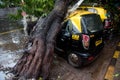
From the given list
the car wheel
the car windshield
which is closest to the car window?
the car windshield

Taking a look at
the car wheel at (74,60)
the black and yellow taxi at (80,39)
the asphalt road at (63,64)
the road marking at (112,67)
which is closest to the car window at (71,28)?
the black and yellow taxi at (80,39)

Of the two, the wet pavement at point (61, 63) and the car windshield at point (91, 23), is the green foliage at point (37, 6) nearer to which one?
the wet pavement at point (61, 63)

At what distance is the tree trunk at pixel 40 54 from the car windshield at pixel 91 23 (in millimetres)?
971

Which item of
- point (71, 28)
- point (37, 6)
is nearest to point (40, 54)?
point (71, 28)

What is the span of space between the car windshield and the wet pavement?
54.8 inches

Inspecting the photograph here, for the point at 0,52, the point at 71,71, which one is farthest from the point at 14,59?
the point at 71,71

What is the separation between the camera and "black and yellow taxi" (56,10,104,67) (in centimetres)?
666

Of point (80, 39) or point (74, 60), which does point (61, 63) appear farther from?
point (80, 39)

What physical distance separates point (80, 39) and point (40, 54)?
1.44 metres

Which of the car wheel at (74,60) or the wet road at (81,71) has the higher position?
the car wheel at (74,60)

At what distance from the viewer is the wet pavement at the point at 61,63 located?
6613mm

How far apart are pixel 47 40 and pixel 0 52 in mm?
2561

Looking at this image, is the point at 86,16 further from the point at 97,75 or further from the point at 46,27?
the point at 97,75

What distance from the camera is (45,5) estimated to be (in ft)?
29.5
